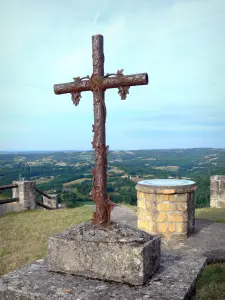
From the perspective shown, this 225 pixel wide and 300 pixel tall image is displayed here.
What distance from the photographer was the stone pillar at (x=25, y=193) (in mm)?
9773

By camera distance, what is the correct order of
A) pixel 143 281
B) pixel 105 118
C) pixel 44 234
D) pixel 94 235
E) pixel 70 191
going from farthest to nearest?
1. pixel 70 191
2. pixel 44 234
3. pixel 105 118
4. pixel 94 235
5. pixel 143 281

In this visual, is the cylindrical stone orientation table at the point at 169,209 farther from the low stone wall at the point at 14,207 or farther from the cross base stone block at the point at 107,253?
the low stone wall at the point at 14,207

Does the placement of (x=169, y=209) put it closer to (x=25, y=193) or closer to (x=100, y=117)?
(x=100, y=117)

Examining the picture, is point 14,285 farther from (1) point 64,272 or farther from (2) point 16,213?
(2) point 16,213

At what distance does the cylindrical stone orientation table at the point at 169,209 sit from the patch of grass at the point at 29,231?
233cm

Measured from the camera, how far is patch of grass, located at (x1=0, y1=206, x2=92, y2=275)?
228 inches

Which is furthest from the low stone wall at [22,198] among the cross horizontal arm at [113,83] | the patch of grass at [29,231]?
the cross horizontal arm at [113,83]

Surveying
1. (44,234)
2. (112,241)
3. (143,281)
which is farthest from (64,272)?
(44,234)

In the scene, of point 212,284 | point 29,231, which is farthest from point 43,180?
point 212,284

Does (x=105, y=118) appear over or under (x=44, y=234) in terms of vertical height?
over

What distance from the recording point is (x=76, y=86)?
2639mm

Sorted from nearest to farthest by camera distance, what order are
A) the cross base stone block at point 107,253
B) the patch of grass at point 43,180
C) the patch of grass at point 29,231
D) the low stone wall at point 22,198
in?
1. the cross base stone block at point 107,253
2. the patch of grass at point 29,231
3. the low stone wall at point 22,198
4. the patch of grass at point 43,180

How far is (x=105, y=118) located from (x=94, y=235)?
0.95m

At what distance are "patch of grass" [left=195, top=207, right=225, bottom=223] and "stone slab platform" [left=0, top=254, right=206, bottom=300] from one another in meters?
6.15
